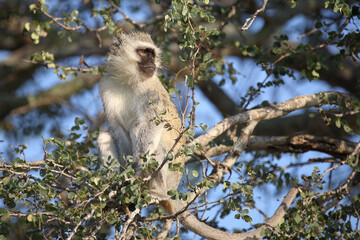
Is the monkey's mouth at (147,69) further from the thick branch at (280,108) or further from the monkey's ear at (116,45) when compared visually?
the thick branch at (280,108)

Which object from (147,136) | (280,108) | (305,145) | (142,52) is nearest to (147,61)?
(142,52)

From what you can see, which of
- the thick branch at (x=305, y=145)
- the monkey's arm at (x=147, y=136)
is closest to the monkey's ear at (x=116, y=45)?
the monkey's arm at (x=147, y=136)

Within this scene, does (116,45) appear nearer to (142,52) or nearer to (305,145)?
(142,52)

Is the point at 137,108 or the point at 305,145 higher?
the point at 137,108

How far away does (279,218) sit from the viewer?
13.4 feet

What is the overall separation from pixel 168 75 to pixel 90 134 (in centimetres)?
122

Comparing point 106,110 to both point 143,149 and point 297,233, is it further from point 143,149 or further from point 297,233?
point 297,233

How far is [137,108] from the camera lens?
5281 mm

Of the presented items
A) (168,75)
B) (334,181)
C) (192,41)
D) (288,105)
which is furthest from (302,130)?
(192,41)

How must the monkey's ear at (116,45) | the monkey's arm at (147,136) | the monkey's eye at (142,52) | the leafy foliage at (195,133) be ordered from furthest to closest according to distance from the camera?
1. the monkey's ear at (116,45)
2. the monkey's eye at (142,52)
3. the monkey's arm at (147,136)
4. the leafy foliage at (195,133)

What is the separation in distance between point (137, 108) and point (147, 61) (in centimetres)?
64

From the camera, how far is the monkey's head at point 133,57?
541 centimetres

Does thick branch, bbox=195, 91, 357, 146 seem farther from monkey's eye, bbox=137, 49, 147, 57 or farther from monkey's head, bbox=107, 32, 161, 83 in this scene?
monkey's eye, bbox=137, 49, 147, 57

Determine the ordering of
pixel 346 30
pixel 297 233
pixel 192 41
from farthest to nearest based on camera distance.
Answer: pixel 346 30
pixel 297 233
pixel 192 41
